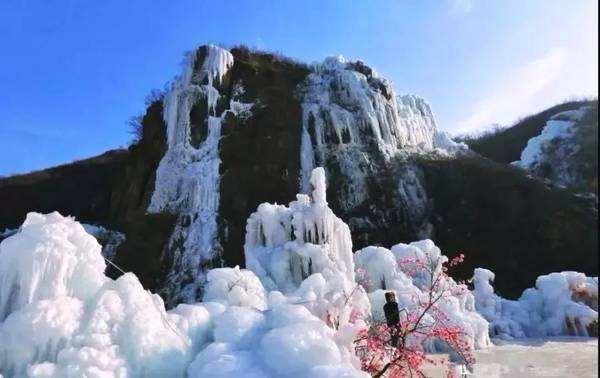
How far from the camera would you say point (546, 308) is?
67.3ft

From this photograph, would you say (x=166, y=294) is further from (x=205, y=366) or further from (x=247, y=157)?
(x=205, y=366)

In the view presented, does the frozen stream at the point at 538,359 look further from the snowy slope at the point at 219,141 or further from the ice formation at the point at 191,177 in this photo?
the snowy slope at the point at 219,141

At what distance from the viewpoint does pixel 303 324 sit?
6.26 m

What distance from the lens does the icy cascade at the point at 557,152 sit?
36094 mm

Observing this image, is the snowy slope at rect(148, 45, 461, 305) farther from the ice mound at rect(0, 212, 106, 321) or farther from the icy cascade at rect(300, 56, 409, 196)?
the ice mound at rect(0, 212, 106, 321)

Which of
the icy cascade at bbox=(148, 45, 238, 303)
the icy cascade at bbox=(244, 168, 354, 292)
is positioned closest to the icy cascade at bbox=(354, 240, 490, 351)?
the icy cascade at bbox=(244, 168, 354, 292)

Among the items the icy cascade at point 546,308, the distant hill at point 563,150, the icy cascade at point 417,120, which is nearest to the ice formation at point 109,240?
the icy cascade at point 546,308

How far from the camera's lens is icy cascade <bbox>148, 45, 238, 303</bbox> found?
24.5 meters

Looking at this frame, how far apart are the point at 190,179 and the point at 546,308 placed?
15.8 meters

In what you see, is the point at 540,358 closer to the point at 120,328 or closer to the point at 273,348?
the point at 273,348

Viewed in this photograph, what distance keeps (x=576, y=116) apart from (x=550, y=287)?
24.3 metres

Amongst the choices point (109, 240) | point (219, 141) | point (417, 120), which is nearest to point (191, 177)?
point (219, 141)

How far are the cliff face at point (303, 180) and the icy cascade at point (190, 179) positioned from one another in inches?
2.3

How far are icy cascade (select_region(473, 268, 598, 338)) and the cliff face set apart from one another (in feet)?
15.0
